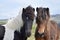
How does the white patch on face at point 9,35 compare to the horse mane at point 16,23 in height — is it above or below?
below

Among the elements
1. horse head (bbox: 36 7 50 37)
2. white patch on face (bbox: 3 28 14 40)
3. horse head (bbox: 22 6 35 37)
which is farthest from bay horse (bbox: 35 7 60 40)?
white patch on face (bbox: 3 28 14 40)

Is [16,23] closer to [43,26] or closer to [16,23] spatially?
[16,23]

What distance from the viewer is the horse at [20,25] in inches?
360

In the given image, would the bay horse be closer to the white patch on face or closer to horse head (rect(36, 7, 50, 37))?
horse head (rect(36, 7, 50, 37))

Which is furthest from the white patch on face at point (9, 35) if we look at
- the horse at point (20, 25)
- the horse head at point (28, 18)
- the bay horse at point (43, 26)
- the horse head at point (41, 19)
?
the horse head at point (41, 19)

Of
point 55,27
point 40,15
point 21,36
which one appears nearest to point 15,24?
point 21,36

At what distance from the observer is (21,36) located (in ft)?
30.3

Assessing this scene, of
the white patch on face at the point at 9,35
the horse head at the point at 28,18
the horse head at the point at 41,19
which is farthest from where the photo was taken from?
the white patch on face at the point at 9,35

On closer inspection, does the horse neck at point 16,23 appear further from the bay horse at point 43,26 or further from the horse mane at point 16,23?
the bay horse at point 43,26

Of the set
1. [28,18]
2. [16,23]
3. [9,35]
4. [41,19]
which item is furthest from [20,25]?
[41,19]

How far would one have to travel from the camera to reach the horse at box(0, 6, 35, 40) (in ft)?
30.0

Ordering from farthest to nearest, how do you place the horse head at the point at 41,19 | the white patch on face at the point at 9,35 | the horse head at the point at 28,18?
the white patch on face at the point at 9,35
the horse head at the point at 28,18
the horse head at the point at 41,19

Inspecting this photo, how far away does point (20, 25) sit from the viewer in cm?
931

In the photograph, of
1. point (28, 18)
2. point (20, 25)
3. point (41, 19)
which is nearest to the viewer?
point (41, 19)
